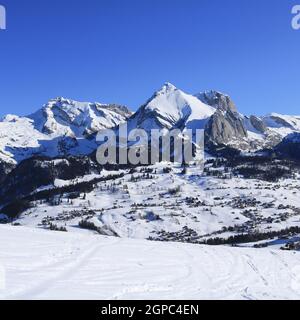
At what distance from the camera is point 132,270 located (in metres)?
36.1

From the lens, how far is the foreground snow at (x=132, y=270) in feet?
93.2

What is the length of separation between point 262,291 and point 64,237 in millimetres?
24514

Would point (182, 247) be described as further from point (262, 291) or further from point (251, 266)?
point (262, 291)

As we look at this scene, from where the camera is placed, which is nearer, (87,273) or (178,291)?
(178,291)

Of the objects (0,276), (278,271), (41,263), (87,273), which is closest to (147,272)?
(87,273)

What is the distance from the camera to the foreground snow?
93.2ft

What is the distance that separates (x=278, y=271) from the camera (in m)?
43.8
